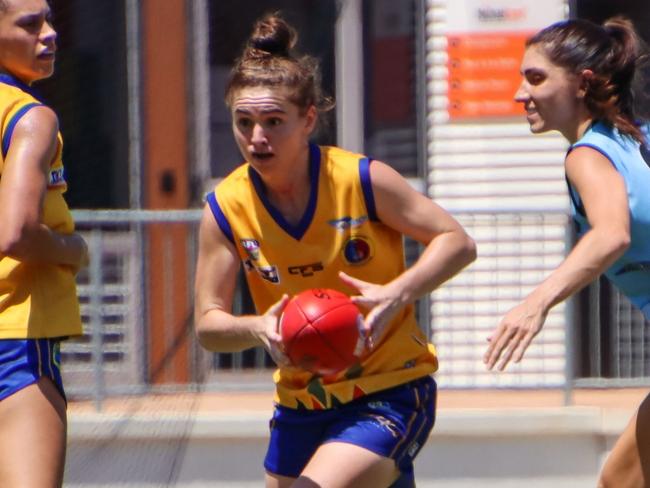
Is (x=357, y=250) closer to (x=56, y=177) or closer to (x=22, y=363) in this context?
(x=56, y=177)

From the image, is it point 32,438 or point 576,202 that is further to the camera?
point 576,202

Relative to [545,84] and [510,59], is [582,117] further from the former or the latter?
[510,59]

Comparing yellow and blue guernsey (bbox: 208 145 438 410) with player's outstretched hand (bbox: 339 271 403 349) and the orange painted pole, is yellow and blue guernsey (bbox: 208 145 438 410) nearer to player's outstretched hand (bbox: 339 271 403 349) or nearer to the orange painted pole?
player's outstretched hand (bbox: 339 271 403 349)

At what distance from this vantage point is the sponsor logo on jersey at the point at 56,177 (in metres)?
4.20

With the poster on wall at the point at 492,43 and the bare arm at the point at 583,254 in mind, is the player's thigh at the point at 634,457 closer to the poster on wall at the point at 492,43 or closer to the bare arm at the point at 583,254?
the bare arm at the point at 583,254

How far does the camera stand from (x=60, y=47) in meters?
9.37

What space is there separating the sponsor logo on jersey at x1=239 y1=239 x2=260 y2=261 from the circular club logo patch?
254 mm

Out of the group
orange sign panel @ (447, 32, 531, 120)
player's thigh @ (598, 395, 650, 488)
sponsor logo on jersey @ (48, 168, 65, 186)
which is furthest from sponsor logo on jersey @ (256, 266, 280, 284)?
orange sign panel @ (447, 32, 531, 120)

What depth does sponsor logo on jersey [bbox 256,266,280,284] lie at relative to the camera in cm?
427

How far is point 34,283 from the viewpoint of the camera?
13.6ft

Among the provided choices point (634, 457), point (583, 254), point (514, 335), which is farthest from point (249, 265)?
point (634, 457)

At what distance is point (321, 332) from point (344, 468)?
1.33ft

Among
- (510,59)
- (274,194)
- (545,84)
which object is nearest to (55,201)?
(274,194)

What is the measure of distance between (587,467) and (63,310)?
396 centimetres
